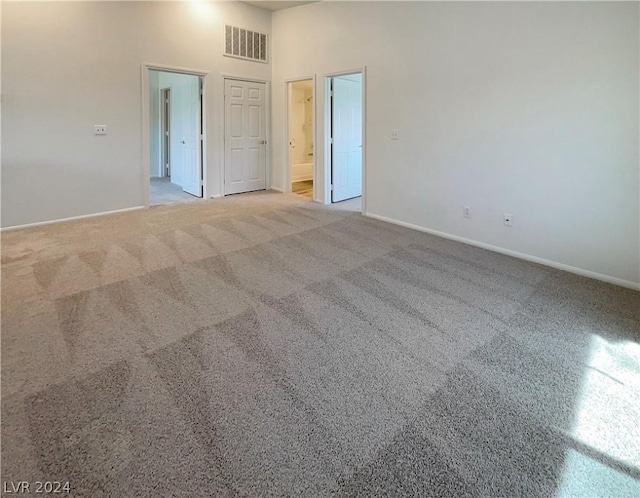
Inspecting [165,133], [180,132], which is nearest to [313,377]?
[180,132]

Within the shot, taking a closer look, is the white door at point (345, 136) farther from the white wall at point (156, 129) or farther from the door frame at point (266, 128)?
the white wall at point (156, 129)

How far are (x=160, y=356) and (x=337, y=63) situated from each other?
17.5ft

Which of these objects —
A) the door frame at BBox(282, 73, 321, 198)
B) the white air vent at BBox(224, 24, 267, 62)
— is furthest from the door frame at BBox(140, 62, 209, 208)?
the door frame at BBox(282, 73, 321, 198)

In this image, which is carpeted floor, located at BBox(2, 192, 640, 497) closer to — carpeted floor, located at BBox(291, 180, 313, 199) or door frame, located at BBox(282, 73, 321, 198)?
door frame, located at BBox(282, 73, 321, 198)

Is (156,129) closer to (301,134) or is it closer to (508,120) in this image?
(301,134)

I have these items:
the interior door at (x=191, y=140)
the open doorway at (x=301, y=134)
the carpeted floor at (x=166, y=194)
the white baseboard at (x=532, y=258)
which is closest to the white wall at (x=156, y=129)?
the carpeted floor at (x=166, y=194)

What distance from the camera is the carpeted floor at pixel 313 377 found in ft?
5.01

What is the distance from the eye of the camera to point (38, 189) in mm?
4980

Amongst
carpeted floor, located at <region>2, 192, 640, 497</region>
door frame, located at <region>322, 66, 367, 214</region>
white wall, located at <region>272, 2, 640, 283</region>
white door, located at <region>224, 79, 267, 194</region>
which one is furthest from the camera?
white door, located at <region>224, 79, 267, 194</region>

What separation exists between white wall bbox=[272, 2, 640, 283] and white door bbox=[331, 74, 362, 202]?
753 mm

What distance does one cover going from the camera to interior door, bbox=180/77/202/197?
7035 millimetres

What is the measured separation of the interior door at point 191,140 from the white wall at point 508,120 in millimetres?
2649

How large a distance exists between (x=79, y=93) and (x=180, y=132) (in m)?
2.84

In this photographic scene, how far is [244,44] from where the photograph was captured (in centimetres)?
702
